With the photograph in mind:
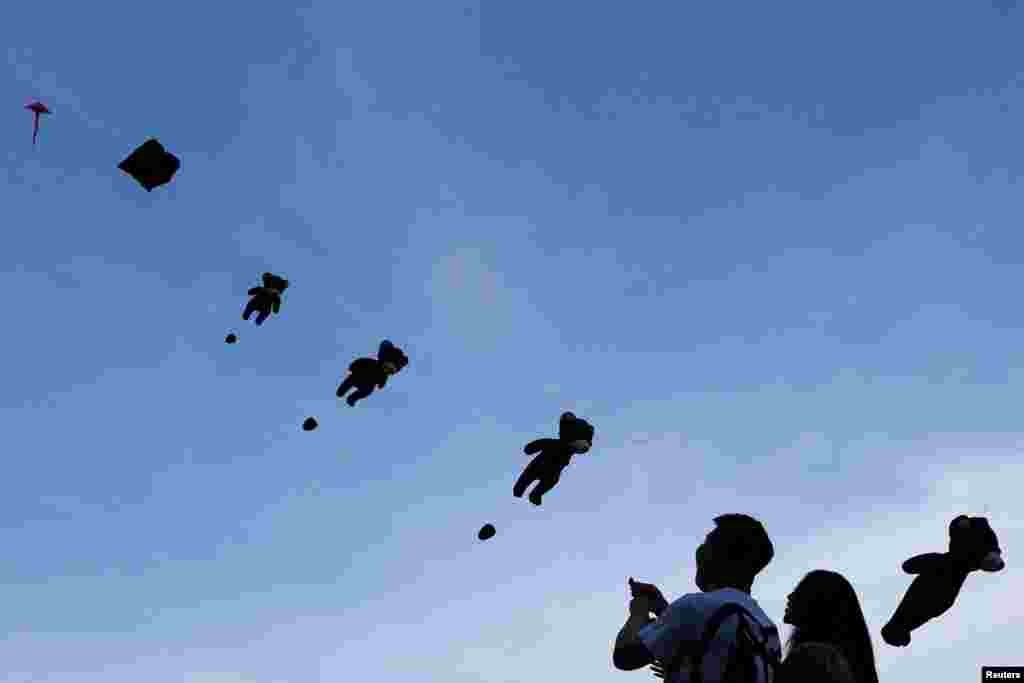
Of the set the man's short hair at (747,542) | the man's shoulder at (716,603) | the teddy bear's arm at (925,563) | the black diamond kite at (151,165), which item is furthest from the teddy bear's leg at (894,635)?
the black diamond kite at (151,165)

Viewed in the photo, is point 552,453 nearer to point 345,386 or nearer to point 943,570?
point 345,386

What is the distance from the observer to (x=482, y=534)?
1012cm

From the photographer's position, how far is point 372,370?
40.6ft

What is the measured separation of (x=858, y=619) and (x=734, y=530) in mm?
602

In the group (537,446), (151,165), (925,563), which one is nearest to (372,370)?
(537,446)

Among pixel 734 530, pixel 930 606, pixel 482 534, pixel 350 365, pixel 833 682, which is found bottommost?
pixel 833 682

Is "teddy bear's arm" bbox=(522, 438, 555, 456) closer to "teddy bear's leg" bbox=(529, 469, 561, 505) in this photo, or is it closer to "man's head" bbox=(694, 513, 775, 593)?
"teddy bear's leg" bbox=(529, 469, 561, 505)

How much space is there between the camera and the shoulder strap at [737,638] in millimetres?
3773

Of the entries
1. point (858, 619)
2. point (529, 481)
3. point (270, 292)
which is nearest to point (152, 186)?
point (270, 292)

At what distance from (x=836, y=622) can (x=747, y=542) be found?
486mm

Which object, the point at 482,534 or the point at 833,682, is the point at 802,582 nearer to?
the point at 833,682

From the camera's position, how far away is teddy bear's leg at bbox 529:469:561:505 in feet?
33.6

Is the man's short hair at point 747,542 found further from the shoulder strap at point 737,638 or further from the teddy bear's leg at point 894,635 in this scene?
the teddy bear's leg at point 894,635

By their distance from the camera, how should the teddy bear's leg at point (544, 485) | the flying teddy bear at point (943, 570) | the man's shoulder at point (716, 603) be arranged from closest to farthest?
1. the man's shoulder at point (716, 603)
2. the flying teddy bear at point (943, 570)
3. the teddy bear's leg at point (544, 485)
